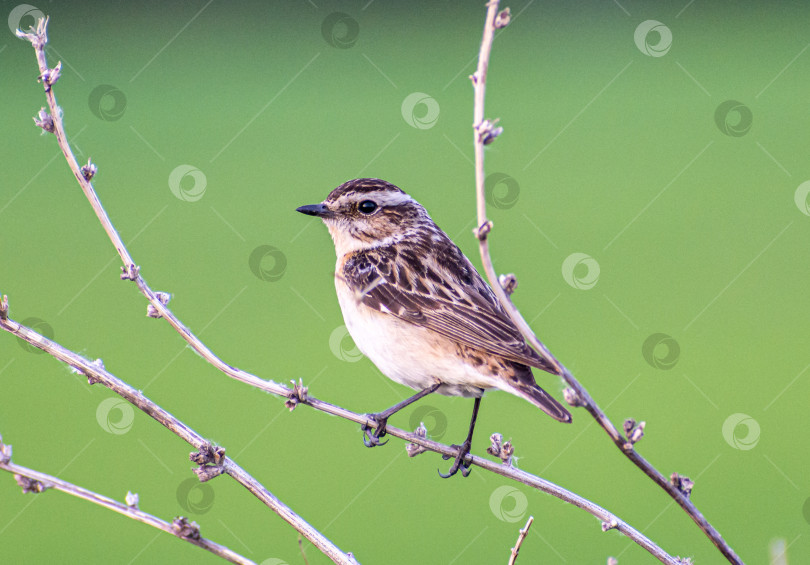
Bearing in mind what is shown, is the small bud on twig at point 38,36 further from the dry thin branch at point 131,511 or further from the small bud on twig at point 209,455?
the small bud on twig at point 209,455

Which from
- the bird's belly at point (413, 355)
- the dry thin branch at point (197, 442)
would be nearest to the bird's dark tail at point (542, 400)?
the bird's belly at point (413, 355)

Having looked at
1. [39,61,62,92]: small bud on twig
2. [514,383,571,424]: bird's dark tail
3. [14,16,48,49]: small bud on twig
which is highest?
[514,383,571,424]: bird's dark tail

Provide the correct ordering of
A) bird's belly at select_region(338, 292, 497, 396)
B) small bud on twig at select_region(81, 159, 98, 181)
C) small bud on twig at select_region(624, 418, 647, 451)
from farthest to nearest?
bird's belly at select_region(338, 292, 497, 396)
small bud on twig at select_region(81, 159, 98, 181)
small bud on twig at select_region(624, 418, 647, 451)

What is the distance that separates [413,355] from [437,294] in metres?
0.44

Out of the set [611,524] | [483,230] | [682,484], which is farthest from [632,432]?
[483,230]

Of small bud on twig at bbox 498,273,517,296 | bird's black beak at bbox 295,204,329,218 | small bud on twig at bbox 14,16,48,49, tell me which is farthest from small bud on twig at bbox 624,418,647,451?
bird's black beak at bbox 295,204,329,218

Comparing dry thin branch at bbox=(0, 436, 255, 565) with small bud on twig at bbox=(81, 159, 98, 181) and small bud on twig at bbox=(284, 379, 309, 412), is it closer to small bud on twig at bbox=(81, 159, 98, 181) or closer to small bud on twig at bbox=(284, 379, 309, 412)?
small bud on twig at bbox=(284, 379, 309, 412)

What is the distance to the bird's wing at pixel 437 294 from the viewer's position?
16.3 ft

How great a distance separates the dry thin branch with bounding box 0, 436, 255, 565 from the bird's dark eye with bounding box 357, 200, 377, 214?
9.38 ft

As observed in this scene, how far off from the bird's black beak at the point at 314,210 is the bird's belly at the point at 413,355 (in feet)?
2.18

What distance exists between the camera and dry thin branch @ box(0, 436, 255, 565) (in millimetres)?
3020

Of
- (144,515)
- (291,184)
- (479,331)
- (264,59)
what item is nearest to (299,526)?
(144,515)

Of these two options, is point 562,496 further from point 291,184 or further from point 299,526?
point 291,184

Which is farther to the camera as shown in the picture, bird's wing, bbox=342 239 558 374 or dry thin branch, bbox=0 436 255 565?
bird's wing, bbox=342 239 558 374
